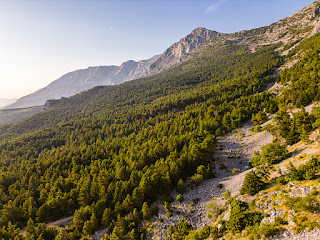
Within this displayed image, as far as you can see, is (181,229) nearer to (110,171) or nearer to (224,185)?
(224,185)

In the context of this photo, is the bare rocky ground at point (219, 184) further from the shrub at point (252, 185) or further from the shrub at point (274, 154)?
the shrub at point (274, 154)

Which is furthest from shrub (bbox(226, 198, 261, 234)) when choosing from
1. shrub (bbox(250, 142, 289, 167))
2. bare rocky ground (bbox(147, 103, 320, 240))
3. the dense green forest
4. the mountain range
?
the dense green forest

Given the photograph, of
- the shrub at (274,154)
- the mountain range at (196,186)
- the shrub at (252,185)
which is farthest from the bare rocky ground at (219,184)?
the shrub at (274,154)

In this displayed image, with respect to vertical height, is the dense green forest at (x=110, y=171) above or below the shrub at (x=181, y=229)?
above

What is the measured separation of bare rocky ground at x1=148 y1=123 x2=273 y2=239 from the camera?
36.6 metres

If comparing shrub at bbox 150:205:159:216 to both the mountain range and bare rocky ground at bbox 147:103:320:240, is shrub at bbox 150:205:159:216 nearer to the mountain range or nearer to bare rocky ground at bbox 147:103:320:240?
the mountain range

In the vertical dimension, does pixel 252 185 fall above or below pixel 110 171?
above

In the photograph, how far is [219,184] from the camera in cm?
4331

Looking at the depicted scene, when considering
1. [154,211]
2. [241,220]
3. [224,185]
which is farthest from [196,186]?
[241,220]

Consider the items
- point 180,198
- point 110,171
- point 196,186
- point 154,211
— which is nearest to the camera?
point 154,211

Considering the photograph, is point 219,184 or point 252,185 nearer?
point 252,185

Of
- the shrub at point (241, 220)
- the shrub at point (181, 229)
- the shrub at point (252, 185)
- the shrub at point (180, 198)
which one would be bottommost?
the shrub at point (181, 229)

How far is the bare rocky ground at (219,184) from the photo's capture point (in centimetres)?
3656

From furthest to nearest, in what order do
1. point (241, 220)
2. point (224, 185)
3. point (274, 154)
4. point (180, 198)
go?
point (224, 185), point (180, 198), point (274, 154), point (241, 220)
